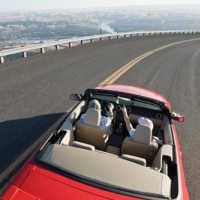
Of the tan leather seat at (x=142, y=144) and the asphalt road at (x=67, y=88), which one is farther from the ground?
the tan leather seat at (x=142, y=144)

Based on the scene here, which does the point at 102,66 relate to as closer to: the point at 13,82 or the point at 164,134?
the point at 13,82

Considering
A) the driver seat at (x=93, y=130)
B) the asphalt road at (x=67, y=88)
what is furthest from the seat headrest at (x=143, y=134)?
the asphalt road at (x=67, y=88)

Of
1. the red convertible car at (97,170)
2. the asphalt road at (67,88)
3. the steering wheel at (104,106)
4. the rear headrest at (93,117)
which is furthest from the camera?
the asphalt road at (67,88)

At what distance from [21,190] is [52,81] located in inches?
357

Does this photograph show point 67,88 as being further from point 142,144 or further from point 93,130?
point 142,144

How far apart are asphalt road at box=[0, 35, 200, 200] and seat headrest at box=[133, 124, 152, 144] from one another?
1.49 metres

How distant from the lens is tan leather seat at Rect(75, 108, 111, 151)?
524cm

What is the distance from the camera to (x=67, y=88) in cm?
1123

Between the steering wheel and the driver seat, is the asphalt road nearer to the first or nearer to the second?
the driver seat

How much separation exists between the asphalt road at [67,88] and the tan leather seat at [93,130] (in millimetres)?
1510

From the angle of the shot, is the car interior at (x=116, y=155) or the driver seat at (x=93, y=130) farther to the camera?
the driver seat at (x=93, y=130)

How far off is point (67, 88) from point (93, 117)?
613 cm

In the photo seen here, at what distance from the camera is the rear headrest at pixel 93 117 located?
523cm

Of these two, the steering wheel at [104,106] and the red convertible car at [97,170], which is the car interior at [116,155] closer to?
the red convertible car at [97,170]
